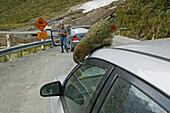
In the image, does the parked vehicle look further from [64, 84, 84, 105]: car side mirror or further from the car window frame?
the car window frame

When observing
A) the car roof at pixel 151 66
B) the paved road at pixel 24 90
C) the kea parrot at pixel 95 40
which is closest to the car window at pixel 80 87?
the kea parrot at pixel 95 40

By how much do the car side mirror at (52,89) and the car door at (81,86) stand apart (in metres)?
0.08

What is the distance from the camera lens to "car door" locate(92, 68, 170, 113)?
0.81 metres

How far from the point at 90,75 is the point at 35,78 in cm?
434

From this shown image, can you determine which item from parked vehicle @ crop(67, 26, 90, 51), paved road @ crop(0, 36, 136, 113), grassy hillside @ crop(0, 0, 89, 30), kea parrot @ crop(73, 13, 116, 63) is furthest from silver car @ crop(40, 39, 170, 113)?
grassy hillside @ crop(0, 0, 89, 30)

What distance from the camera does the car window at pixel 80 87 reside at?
Result: 5.40 feet

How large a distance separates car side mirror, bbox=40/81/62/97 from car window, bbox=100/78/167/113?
106 cm

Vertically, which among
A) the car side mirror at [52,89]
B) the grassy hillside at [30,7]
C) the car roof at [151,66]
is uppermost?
the grassy hillside at [30,7]

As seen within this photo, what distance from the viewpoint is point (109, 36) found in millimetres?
2254

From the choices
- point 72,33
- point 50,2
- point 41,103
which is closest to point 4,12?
point 50,2

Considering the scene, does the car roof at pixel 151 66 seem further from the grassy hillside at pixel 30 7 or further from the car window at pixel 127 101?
the grassy hillside at pixel 30 7

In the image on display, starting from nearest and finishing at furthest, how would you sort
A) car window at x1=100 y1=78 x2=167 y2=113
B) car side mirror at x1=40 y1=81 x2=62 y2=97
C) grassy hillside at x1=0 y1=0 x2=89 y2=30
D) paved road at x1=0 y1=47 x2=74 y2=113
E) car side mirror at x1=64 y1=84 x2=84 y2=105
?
car window at x1=100 y1=78 x2=167 y2=113, car side mirror at x1=64 y1=84 x2=84 y2=105, car side mirror at x1=40 y1=81 x2=62 y2=97, paved road at x1=0 y1=47 x2=74 y2=113, grassy hillside at x1=0 y1=0 x2=89 y2=30

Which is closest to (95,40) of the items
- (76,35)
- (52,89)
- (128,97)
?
(52,89)

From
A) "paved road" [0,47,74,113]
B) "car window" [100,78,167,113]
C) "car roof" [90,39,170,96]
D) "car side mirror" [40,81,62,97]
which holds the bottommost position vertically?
"paved road" [0,47,74,113]
